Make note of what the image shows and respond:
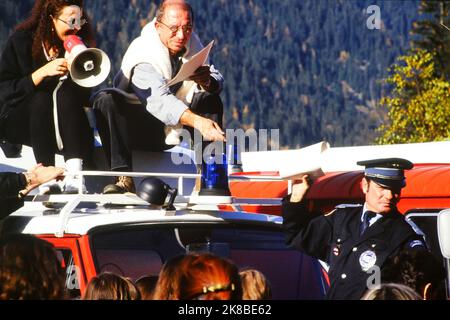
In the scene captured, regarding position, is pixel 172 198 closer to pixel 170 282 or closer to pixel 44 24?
pixel 44 24

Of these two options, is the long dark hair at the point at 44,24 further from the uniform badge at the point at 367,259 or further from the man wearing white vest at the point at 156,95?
the uniform badge at the point at 367,259

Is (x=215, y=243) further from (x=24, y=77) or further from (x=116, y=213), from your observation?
(x=24, y=77)

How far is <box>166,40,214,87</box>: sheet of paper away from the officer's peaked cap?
1020 millimetres

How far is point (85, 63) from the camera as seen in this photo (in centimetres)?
627

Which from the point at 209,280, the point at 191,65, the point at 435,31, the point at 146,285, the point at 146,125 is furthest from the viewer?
the point at 435,31

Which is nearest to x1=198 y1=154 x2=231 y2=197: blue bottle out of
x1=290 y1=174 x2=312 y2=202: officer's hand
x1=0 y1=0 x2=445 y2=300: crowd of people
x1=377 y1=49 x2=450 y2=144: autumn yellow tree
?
x1=0 y1=0 x2=445 y2=300: crowd of people

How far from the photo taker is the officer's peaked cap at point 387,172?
19.7 ft

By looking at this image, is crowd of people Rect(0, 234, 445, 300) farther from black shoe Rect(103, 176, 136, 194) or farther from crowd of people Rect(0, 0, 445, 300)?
black shoe Rect(103, 176, 136, 194)

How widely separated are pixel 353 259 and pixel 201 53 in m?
1.28

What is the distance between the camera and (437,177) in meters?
9.77

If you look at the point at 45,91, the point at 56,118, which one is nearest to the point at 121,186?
the point at 56,118

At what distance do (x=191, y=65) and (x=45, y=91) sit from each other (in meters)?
0.81
